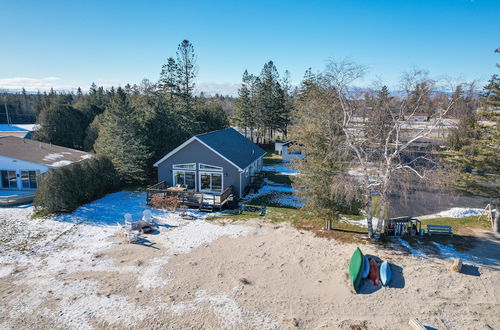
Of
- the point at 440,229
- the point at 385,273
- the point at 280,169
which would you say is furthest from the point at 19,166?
the point at 440,229

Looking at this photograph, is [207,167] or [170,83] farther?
[170,83]

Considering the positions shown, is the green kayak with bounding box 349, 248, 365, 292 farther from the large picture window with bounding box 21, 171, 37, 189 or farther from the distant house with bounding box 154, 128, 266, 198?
the large picture window with bounding box 21, 171, 37, 189

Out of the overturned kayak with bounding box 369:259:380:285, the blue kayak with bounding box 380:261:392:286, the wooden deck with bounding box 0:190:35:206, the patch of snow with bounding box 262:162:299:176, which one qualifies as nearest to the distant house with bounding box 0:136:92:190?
the wooden deck with bounding box 0:190:35:206

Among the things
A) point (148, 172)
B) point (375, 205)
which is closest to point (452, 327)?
point (375, 205)

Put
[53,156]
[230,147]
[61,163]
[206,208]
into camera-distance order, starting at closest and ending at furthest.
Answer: [206,208], [61,163], [230,147], [53,156]

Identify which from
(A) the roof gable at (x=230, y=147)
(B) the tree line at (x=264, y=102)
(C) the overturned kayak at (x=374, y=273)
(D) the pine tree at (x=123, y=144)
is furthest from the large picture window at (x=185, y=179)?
(B) the tree line at (x=264, y=102)

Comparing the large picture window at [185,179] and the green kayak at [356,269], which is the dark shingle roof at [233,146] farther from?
the green kayak at [356,269]

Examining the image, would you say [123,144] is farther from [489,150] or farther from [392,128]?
[489,150]
